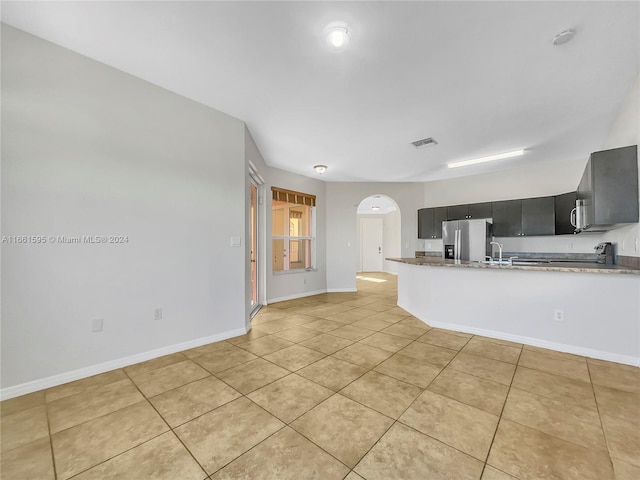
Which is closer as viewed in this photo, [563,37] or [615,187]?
[563,37]

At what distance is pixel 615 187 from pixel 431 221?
376cm

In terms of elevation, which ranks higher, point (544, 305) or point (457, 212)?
point (457, 212)

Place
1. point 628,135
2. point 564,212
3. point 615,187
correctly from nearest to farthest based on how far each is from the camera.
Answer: point 615,187 → point 628,135 → point 564,212

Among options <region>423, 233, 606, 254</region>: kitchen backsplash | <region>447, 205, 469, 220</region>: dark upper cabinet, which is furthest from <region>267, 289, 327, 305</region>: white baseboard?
<region>423, 233, 606, 254</region>: kitchen backsplash

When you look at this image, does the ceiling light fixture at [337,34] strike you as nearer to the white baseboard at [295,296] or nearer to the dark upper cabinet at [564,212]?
the white baseboard at [295,296]

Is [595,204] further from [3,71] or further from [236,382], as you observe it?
[3,71]

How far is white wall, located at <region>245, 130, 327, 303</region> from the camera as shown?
5.20 m

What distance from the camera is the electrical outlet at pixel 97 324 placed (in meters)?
2.45

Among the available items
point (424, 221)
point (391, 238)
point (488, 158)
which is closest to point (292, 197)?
point (424, 221)

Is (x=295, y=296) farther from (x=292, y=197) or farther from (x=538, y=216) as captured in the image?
(x=538, y=216)

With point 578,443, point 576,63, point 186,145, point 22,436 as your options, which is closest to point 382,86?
point 576,63

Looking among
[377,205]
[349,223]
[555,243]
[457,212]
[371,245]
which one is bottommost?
[371,245]

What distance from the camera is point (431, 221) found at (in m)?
6.54

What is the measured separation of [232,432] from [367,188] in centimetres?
610
